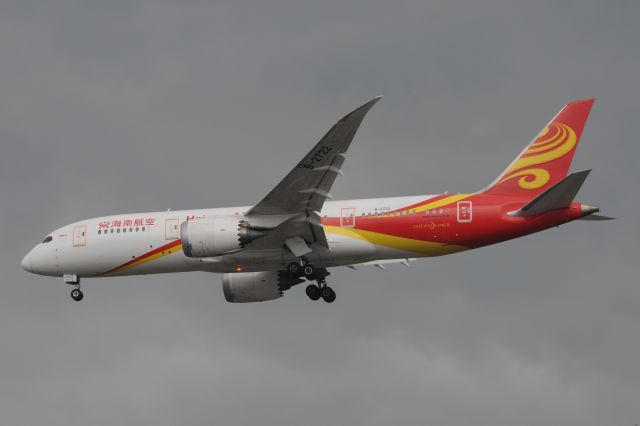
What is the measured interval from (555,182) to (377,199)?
20.4 feet

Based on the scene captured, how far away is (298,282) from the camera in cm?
4509

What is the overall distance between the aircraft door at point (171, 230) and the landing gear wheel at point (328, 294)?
5513 millimetres

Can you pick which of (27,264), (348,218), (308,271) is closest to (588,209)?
(348,218)

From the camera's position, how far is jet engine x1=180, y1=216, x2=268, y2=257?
39.4 m

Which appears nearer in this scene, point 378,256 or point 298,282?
point 378,256

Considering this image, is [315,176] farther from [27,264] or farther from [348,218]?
[27,264]

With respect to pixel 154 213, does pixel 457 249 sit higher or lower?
lower

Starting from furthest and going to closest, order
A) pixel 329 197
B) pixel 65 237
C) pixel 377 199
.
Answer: pixel 65 237
pixel 377 199
pixel 329 197

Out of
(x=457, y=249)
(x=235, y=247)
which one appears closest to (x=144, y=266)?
(x=235, y=247)

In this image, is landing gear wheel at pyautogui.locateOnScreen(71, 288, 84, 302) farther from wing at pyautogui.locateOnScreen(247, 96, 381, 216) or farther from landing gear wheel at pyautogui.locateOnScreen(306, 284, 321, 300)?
wing at pyautogui.locateOnScreen(247, 96, 381, 216)

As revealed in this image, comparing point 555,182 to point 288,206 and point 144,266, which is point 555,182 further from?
point 144,266

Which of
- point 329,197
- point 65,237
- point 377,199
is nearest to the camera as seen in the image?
point 329,197

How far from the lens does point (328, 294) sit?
42.9 m

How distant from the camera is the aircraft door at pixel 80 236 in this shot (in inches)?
1741
